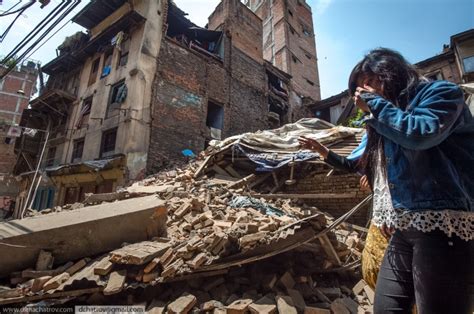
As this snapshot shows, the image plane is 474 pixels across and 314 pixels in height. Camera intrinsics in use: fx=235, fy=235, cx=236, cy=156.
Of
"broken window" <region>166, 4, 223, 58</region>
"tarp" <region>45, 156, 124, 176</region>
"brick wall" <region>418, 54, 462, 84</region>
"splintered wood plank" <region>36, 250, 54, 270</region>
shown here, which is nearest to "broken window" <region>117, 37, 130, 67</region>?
"broken window" <region>166, 4, 223, 58</region>

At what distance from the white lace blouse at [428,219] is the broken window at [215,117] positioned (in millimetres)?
12996

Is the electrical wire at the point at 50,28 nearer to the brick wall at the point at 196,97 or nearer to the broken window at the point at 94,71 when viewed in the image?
the brick wall at the point at 196,97

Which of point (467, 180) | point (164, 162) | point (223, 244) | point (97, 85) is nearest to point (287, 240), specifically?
point (223, 244)

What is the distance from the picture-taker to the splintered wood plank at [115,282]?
2420mm

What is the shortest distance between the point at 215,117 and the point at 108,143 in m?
6.18

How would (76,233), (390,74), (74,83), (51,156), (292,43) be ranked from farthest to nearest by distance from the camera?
(292,43) → (74,83) → (51,156) → (76,233) → (390,74)

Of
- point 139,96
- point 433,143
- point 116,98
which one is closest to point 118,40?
point 116,98

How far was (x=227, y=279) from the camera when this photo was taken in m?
2.95

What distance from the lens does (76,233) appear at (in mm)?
2861

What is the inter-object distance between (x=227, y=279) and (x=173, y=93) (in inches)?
445

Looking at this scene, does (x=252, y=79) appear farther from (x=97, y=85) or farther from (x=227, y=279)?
(x=227, y=279)

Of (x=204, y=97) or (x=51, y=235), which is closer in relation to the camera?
(x=51, y=235)

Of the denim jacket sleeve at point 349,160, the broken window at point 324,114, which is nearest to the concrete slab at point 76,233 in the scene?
the denim jacket sleeve at point 349,160

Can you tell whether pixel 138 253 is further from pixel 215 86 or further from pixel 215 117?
pixel 215 86
